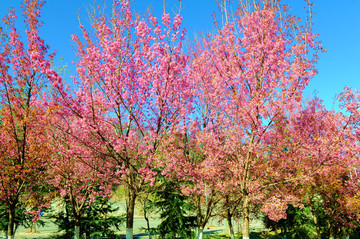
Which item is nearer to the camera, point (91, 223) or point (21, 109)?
point (21, 109)

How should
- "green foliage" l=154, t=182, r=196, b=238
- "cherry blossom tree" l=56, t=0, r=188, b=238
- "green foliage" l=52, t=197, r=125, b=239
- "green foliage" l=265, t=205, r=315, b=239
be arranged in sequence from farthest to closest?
"green foliage" l=265, t=205, r=315, b=239 < "green foliage" l=154, t=182, r=196, b=238 < "green foliage" l=52, t=197, r=125, b=239 < "cherry blossom tree" l=56, t=0, r=188, b=238

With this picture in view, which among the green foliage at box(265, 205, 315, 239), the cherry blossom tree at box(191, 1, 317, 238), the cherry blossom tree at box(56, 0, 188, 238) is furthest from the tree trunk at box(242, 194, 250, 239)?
the green foliage at box(265, 205, 315, 239)

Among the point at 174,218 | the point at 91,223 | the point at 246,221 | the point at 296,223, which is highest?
the point at 246,221

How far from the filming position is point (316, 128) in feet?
42.3

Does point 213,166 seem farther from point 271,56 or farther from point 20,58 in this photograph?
point 20,58

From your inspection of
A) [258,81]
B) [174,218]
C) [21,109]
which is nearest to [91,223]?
[174,218]

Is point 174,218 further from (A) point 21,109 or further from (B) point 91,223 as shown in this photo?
(A) point 21,109

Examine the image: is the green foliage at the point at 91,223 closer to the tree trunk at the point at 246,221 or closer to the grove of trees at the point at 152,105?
the grove of trees at the point at 152,105

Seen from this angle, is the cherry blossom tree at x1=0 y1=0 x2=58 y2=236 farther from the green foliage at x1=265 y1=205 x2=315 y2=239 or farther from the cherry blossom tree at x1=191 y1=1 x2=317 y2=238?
the green foliage at x1=265 y1=205 x2=315 y2=239

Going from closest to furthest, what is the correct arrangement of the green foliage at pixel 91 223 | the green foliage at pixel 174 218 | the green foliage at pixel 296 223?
1. the green foliage at pixel 91 223
2. the green foliage at pixel 174 218
3. the green foliage at pixel 296 223

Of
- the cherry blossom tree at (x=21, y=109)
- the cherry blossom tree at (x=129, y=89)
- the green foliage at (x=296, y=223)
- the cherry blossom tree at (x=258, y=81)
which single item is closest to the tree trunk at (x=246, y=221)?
the cherry blossom tree at (x=258, y=81)

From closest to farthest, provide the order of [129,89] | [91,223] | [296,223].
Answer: [129,89] < [91,223] < [296,223]

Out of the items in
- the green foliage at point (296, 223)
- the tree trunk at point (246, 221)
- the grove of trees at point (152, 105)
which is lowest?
the green foliage at point (296, 223)

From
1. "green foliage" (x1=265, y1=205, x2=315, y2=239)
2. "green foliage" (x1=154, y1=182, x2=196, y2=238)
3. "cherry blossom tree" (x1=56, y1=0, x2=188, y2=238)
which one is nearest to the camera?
"cherry blossom tree" (x1=56, y1=0, x2=188, y2=238)
